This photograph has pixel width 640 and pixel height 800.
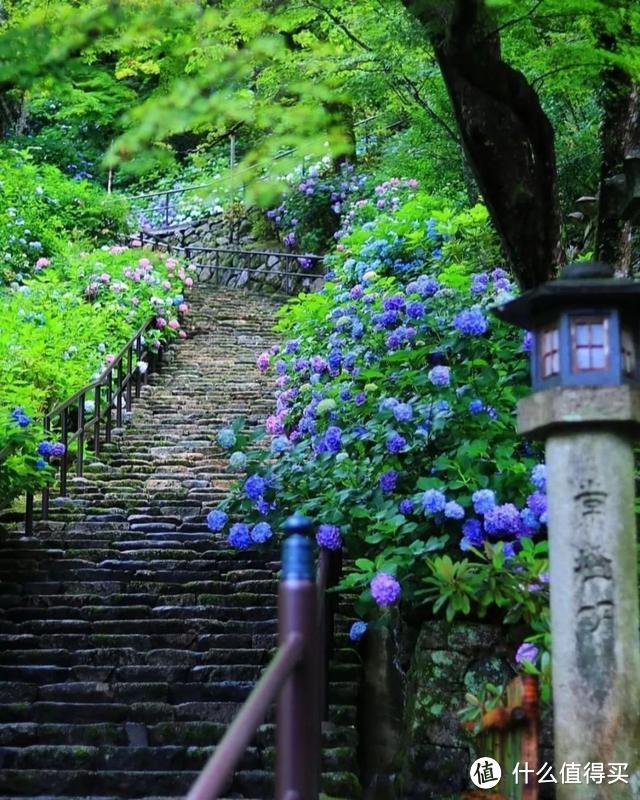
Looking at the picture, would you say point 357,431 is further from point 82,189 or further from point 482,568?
point 82,189

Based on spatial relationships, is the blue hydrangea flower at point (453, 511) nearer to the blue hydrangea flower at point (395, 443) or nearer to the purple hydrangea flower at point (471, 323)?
the blue hydrangea flower at point (395, 443)

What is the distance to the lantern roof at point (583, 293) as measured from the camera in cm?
342

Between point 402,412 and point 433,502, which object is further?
point 402,412

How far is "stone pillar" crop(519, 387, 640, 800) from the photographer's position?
3246mm

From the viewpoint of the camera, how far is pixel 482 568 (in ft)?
14.5

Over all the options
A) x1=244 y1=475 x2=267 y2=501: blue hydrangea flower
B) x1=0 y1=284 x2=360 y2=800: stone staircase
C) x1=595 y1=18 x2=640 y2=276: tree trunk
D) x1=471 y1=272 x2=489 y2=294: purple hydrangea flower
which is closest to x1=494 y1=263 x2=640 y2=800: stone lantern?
x1=0 y1=284 x2=360 y2=800: stone staircase

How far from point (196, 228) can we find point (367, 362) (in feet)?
51.5

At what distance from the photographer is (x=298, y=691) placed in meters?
2.54

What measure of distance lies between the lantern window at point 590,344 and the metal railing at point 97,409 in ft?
16.8

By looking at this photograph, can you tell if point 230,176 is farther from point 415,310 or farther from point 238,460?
point 238,460

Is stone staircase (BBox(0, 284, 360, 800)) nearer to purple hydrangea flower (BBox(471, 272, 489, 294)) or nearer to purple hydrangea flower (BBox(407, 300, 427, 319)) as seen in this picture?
purple hydrangea flower (BBox(407, 300, 427, 319))

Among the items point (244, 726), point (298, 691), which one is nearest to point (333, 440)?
point (298, 691)

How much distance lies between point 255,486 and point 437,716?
164 cm

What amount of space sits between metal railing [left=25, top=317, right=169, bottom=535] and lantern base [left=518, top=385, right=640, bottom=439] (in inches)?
200
